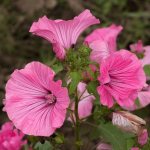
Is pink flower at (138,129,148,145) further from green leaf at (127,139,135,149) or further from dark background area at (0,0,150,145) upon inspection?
dark background area at (0,0,150,145)

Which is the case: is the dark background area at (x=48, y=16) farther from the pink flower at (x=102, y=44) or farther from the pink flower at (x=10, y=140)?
the pink flower at (x=10, y=140)

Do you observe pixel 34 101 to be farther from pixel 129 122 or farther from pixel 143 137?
pixel 143 137

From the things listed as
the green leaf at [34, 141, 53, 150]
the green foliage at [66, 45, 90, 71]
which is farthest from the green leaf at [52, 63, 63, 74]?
the green leaf at [34, 141, 53, 150]

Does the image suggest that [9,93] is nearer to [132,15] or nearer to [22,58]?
[22,58]

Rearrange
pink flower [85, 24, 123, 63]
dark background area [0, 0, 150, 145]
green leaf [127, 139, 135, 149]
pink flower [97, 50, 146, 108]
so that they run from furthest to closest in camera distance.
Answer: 1. dark background area [0, 0, 150, 145]
2. green leaf [127, 139, 135, 149]
3. pink flower [85, 24, 123, 63]
4. pink flower [97, 50, 146, 108]

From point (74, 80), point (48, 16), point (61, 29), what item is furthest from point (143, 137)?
point (48, 16)

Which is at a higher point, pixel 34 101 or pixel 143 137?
pixel 34 101
